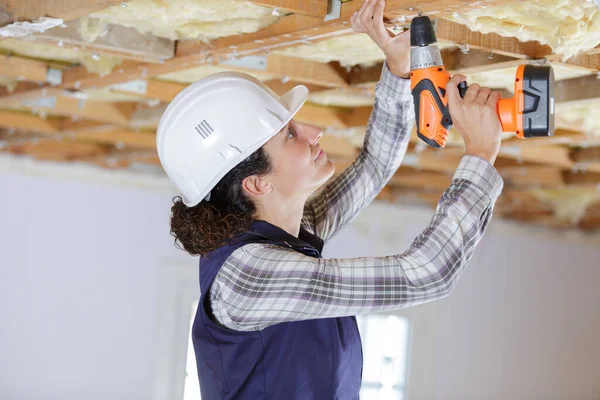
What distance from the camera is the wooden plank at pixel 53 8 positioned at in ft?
6.15

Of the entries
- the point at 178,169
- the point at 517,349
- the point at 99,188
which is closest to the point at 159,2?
the point at 178,169

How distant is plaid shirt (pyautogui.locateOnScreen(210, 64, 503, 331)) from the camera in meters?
1.41

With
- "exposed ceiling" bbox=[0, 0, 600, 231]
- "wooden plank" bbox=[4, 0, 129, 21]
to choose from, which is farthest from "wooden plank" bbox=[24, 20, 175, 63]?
"wooden plank" bbox=[4, 0, 129, 21]

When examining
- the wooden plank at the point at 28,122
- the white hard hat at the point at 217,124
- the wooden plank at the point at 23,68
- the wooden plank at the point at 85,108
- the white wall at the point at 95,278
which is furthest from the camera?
the white wall at the point at 95,278

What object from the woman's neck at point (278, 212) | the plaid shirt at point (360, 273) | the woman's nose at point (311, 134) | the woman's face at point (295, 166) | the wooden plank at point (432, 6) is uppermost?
the wooden plank at point (432, 6)

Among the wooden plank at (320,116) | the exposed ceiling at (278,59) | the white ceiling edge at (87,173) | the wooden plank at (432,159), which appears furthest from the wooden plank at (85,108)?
the wooden plank at (432,159)

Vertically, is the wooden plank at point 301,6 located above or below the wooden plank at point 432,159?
below

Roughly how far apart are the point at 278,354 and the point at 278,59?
4.18ft

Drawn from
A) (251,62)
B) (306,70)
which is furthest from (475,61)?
(251,62)

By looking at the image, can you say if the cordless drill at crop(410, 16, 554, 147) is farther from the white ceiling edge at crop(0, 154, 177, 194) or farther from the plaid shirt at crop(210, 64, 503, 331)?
the white ceiling edge at crop(0, 154, 177, 194)

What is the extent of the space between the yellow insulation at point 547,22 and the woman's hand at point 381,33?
0.22 meters

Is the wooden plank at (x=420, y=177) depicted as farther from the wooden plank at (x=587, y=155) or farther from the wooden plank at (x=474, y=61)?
the wooden plank at (x=474, y=61)

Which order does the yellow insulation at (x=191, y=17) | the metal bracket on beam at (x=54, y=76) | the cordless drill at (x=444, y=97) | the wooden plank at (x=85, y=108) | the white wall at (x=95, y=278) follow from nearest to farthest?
the cordless drill at (x=444, y=97)
the yellow insulation at (x=191, y=17)
the metal bracket on beam at (x=54, y=76)
the wooden plank at (x=85, y=108)
the white wall at (x=95, y=278)

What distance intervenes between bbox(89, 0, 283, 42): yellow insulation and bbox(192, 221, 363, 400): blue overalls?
74 cm
